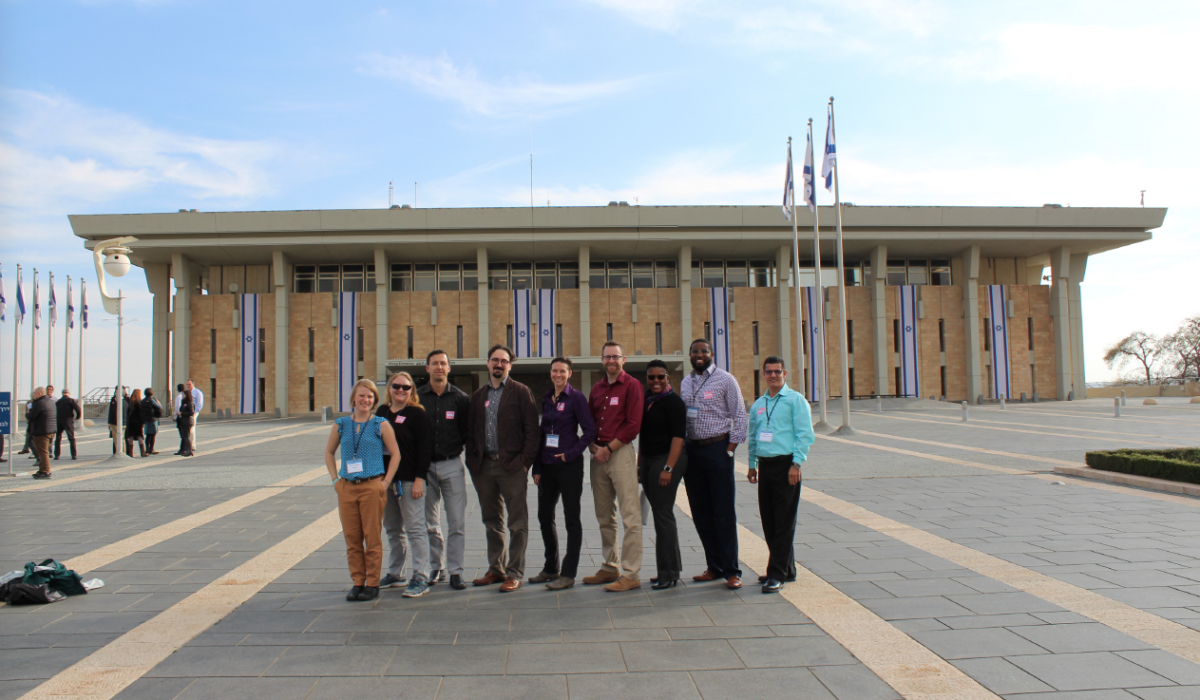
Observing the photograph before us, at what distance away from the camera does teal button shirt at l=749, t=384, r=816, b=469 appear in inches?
214

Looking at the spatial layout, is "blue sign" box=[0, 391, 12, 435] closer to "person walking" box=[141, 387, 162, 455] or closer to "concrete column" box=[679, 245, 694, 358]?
"person walking" box=[141, 387, 162, 455]

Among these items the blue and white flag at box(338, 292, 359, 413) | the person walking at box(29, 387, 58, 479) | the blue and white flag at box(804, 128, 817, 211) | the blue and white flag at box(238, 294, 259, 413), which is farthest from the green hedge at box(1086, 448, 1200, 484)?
the blue and white flag at box(238, 294, 259, 413)

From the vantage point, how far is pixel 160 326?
3812cm

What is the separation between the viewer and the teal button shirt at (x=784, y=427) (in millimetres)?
5426

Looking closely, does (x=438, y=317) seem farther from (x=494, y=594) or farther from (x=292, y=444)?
(x=494, y=594)

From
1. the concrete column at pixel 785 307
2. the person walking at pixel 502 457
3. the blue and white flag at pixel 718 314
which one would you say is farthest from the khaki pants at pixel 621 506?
the concrete column at pixel 785 307

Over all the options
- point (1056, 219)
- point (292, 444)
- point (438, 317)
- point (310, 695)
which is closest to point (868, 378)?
point (1056, 219)

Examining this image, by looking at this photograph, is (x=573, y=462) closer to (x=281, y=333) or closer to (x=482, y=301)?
(x=482, y=301)

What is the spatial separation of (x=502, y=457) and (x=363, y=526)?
3.70ft

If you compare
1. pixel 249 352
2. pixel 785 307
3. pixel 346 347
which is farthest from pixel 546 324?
pixel 249 352

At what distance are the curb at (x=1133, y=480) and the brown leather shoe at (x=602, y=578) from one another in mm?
8362

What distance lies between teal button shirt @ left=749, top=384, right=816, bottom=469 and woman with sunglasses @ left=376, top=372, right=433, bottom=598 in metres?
2.57

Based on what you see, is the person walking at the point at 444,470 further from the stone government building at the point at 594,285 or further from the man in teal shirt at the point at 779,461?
the stone government building at the point at 594,285

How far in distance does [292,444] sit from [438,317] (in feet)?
64.6
